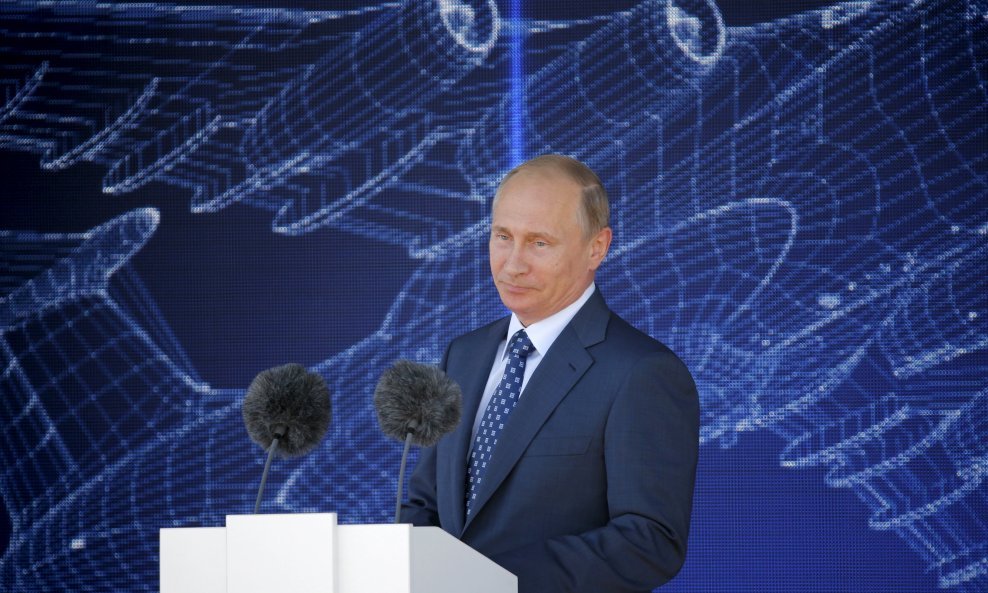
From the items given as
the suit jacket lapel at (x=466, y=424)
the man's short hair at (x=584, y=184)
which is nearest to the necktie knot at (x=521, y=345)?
the suit jacket lapel at (x=466, y=424)

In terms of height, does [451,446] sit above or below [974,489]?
above

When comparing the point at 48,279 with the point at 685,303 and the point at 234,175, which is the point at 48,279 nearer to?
the point at 234,175

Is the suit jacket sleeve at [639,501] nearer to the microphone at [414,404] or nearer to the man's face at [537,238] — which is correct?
the man's face at [537,238]

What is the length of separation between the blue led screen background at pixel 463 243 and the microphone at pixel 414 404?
2.96m

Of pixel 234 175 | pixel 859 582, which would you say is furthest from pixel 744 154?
pixel 234 175

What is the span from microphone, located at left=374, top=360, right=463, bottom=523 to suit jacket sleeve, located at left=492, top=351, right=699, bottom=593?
1.21ft

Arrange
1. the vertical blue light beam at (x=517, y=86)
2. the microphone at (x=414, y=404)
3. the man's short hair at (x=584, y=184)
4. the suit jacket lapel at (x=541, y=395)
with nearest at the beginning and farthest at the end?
the microphone at (x=414, y=404) → the suit jacket lapel at (x=541, y=395) → the man's short hair at (x=584, y=184) → the vertical blue light beam at (x=517, y=86)

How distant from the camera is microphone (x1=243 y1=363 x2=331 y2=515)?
6.60ft

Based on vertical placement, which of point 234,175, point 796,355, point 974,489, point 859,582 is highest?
point 234,175

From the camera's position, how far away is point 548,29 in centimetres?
498

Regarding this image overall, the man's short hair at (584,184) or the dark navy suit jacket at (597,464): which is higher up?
the man's short hair at (584,184)

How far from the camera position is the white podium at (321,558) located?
172 centimetres

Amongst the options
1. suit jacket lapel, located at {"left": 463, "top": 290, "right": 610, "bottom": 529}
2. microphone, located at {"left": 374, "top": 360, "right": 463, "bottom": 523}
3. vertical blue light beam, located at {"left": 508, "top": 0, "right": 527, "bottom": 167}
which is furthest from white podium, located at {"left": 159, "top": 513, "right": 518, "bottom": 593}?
vertical blue light beam, located at {"left": 508, "top": 0, "right": 527, "bottom": 167}

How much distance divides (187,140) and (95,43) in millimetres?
519
